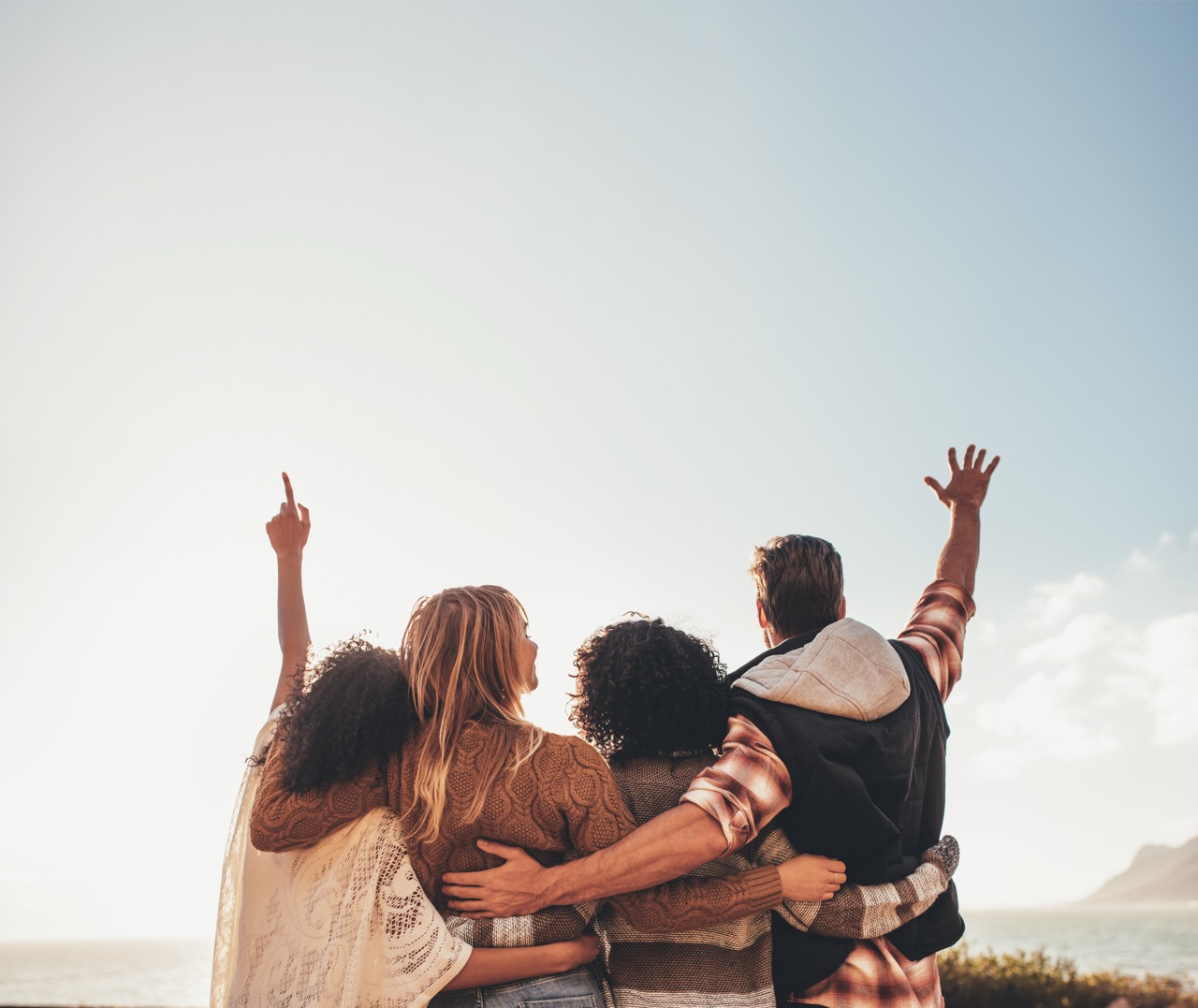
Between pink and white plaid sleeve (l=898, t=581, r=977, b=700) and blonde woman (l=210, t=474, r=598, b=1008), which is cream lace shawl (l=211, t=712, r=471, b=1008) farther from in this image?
pink and white plaid sleeve (l=898, t=581, r=977, b=700)

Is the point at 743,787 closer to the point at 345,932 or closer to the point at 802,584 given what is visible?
the point at 802,584

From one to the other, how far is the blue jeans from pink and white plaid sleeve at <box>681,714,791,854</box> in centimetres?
51

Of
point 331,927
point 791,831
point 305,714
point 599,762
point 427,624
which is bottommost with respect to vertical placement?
point 331,927

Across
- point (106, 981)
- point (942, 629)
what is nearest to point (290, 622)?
point (942, 629)

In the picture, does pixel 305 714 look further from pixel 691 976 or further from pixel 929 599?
pixel 929 599

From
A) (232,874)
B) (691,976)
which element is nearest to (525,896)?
(691,976)

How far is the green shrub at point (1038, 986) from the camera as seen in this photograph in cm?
754

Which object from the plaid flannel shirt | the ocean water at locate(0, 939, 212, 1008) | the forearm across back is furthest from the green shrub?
the ocean water at locate(0, 939, 212, 1008)

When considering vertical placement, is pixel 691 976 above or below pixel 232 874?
below

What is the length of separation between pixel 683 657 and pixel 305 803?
3.42ft

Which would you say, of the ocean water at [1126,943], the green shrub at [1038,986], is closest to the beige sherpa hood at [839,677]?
the green shrub at [1038,986]

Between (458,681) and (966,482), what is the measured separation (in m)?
2.18

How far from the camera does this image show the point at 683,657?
2.50 metres

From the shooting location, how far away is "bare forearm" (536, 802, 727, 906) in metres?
2.18
